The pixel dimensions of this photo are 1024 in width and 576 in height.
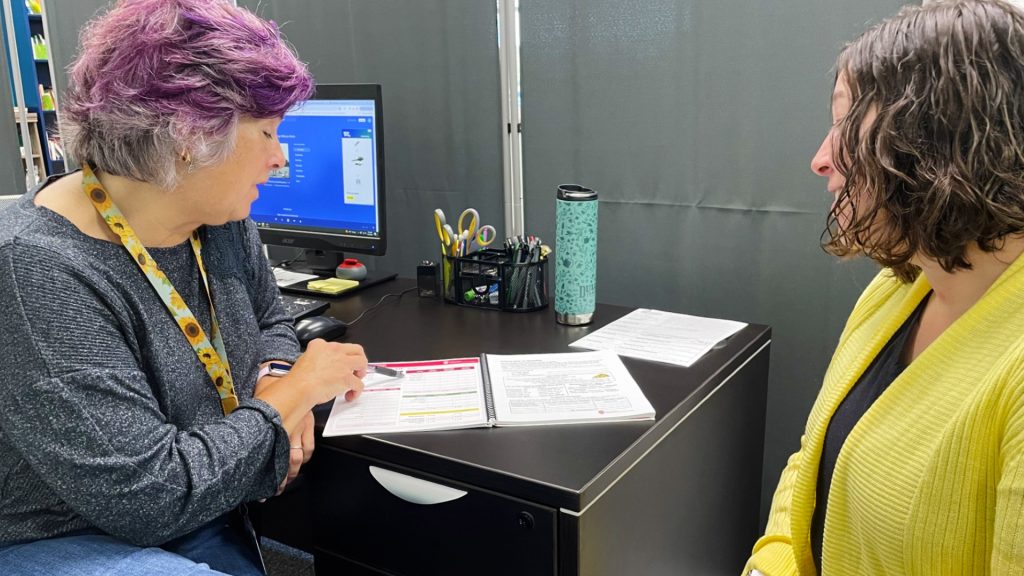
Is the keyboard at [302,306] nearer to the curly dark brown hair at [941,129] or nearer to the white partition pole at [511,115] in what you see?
the white partition pole at [511,115]

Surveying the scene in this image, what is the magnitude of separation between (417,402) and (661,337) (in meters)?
0.50

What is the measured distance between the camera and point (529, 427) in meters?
1.03

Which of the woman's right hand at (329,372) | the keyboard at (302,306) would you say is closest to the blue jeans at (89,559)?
the woman's right hand at (329,372)

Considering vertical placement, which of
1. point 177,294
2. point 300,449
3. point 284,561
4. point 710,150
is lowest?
point 284,561

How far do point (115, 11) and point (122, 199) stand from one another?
0.24 meters

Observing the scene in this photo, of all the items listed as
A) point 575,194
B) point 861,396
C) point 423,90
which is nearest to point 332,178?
point 423,90

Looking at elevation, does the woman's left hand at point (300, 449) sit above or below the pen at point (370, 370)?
below

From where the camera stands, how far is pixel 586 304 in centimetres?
150

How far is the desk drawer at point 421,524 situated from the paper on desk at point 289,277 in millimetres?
869

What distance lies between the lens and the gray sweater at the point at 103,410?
837 millimetres

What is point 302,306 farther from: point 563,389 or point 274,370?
point 563,389

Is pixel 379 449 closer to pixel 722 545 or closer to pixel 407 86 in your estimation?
pixel 722 545

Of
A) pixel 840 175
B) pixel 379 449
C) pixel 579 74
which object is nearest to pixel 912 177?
pixel 840 175

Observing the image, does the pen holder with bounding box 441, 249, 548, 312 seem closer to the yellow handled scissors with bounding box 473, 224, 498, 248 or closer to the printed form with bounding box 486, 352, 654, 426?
the yellow handled scissors with bounding box 473, 224, 498, 248
